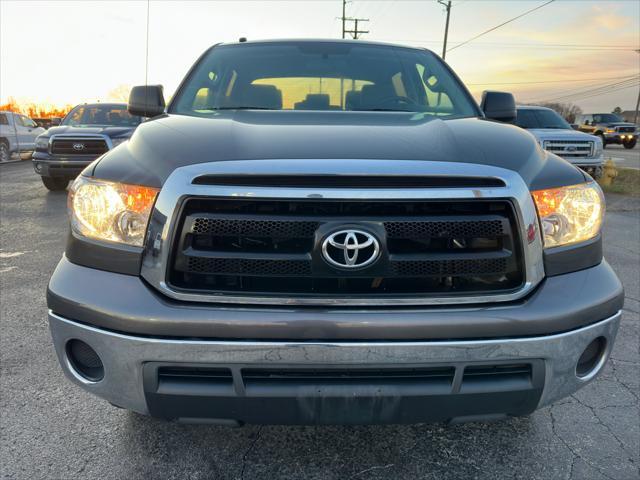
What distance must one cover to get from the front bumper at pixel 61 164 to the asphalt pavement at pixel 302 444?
7173mm

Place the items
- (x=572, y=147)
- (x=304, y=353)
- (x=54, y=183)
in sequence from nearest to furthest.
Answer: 1. (x=304, y=353)
2. (x=54, y=183)
3. (x=572, y=147)

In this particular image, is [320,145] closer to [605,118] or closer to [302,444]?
[302,444]

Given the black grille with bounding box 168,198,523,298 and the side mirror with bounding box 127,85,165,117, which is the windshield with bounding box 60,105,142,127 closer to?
the side mirror with bounding box 127,85,165,117

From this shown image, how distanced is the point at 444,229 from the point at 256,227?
64 cm

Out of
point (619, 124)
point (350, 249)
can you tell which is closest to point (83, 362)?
point (350, 249)

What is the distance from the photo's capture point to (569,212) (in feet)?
5.94

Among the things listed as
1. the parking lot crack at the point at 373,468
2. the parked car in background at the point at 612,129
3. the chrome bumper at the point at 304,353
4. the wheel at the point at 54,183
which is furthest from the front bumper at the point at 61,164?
the parked car in background at the point at 612,129

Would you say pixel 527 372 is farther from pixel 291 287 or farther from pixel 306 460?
pixel 306 460

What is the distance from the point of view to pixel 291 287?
1665 millimetres

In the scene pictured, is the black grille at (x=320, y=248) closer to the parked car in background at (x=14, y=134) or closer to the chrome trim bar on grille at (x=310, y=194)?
the chrome trim bar on grille at (x=310, y=194)

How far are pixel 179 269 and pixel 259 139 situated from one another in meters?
0.57

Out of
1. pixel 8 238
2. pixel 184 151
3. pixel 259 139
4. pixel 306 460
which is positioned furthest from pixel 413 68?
pixel 8 238

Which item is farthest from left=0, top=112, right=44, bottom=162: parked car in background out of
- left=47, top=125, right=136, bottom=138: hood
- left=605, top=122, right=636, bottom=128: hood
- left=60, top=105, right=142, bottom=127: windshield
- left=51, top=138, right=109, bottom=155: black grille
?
left=605, top=122, right=636, bottom=128: hood

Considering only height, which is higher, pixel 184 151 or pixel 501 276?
pixel 184 151
